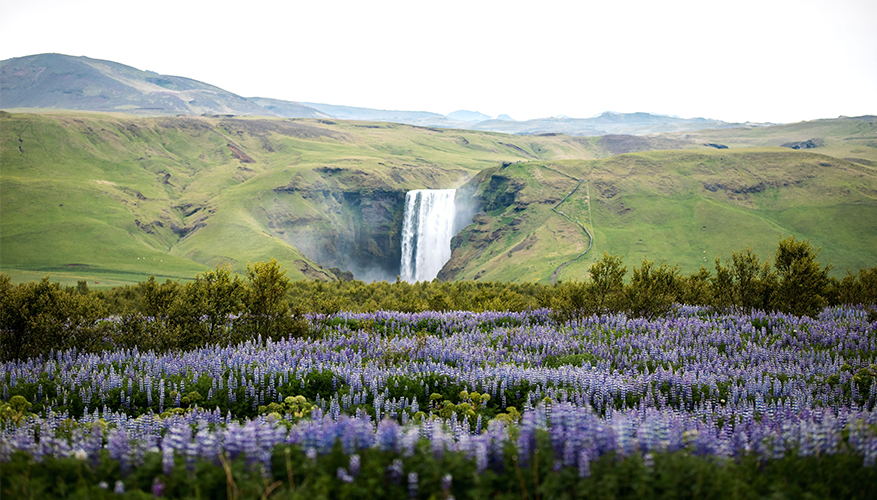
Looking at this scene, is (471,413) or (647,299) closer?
(471,413)

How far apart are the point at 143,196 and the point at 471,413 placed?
6062 inches

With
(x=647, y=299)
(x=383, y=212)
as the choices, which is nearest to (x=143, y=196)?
(x=383, y=212)

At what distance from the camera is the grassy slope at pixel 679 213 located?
283ft

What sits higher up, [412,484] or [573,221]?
[412,484]

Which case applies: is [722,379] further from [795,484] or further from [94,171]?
[94,171]

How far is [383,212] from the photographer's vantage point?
133 m

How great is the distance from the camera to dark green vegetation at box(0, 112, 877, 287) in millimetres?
90062

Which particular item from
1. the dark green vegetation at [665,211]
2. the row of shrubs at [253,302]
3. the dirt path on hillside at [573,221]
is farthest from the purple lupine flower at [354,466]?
the dark green vegetation at [665,211]

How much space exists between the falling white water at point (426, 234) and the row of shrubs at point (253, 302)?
320 ft

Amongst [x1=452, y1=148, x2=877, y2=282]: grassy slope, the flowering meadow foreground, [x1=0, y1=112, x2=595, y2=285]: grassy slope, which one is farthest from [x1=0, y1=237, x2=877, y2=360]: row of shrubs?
[x1=452, y1=148, x2=877, y2=282]: grassy slope

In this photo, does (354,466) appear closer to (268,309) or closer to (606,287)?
(268,309)

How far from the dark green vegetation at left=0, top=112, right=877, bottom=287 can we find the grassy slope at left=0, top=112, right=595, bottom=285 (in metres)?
0.53

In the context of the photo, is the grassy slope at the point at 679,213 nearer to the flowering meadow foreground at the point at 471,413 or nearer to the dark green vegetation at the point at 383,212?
the dark green vegetation at the point at 383,212

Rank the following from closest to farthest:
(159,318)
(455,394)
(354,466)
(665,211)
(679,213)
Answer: (354,466), (455,394), (159,318), (679,213), (665,211)
